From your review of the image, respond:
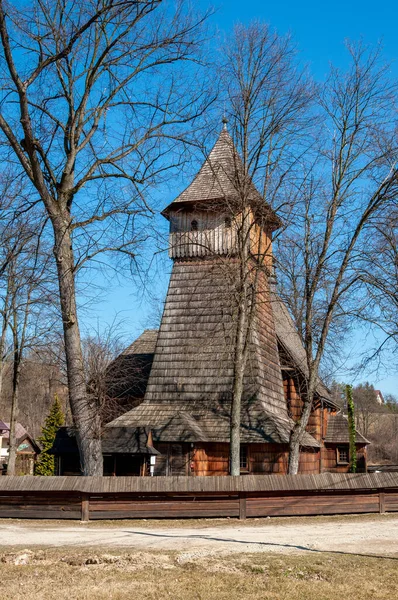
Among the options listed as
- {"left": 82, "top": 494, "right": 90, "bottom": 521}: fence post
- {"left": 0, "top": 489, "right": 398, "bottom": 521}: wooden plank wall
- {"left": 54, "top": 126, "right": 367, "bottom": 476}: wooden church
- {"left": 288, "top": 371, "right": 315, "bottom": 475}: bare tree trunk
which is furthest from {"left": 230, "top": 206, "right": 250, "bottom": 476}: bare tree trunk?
{"left": 82, "top": 494, "right": 90, "bottom": 521}: fence post

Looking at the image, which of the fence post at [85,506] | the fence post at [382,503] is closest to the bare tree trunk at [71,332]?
the fence post at [85,506]

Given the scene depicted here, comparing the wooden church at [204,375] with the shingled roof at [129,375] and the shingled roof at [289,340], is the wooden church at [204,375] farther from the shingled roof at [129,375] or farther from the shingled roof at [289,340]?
the shingled roof at [289,340]

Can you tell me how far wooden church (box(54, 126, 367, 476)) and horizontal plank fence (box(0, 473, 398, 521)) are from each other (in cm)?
660

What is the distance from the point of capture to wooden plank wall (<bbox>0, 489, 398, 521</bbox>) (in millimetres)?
16141

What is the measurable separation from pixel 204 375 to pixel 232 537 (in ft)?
50.5

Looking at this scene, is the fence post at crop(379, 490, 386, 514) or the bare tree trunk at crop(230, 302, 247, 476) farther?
the bare tree trunk at crop(230, 302, 247, 476)

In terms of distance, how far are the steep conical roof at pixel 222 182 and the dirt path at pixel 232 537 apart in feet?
33.2

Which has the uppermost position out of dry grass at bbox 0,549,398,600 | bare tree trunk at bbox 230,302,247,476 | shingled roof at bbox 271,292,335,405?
shingled roof at bbox 271,292,335,405

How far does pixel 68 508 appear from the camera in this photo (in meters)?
16.1

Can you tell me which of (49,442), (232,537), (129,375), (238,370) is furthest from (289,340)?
(232,537)

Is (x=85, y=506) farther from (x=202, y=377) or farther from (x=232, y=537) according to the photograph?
(x=202, y=377)

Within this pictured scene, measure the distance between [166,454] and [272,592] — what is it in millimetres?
18169

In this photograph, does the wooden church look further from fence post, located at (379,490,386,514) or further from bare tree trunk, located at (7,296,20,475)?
fence post, located at (379,490,386,514)

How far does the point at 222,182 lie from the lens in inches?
1148
